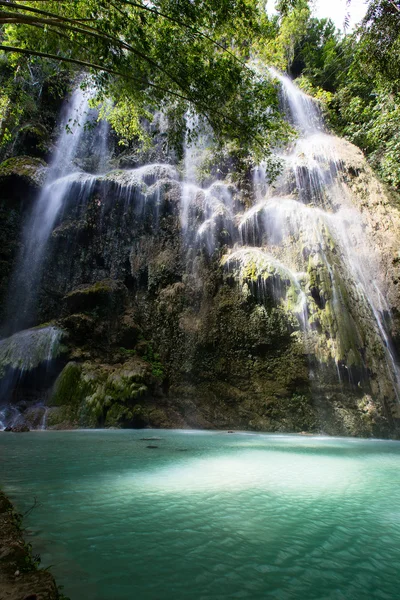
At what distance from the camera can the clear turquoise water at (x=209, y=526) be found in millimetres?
1964

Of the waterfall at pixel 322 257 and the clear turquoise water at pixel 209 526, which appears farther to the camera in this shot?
the waterfall at pixel 322 257

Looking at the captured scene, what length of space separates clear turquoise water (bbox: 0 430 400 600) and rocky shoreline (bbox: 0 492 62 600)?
0.25 metres

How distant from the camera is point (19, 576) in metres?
1.59

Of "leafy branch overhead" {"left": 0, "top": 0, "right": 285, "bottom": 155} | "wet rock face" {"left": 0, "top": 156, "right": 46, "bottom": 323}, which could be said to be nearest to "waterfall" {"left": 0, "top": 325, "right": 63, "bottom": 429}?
"wet rock face" {"left": 0, "top": 156, "right": 46, "bottom": 323}

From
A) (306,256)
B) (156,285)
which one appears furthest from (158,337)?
(306,256)

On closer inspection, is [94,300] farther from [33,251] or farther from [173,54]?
[173,54]

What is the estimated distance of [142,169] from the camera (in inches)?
738

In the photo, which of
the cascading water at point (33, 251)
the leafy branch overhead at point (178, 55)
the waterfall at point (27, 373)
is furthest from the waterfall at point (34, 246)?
the leafy branch overhead at point (178, 55)

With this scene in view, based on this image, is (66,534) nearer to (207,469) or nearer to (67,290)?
(207,469)

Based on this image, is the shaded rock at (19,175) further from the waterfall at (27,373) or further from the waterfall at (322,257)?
the waterfall at (322,257)

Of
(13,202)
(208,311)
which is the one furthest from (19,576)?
(13,202)

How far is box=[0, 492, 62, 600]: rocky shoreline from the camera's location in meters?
1.42

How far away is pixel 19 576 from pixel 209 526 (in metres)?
1.64

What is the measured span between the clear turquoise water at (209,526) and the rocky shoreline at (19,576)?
0.25 m
